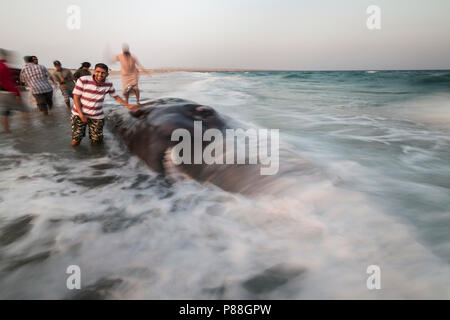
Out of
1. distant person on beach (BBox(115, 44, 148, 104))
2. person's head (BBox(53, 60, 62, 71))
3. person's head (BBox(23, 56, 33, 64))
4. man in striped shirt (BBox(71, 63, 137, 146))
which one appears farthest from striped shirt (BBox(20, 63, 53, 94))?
man in striped shirt (BBox(71, 63, 137, 146))

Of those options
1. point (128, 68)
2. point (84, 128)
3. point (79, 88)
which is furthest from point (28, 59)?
point (79, 88)

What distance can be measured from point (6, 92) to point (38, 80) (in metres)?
1.60

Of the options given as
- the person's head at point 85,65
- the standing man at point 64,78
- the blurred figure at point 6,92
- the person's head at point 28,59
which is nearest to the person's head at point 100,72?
the blurred figure at point 6,92

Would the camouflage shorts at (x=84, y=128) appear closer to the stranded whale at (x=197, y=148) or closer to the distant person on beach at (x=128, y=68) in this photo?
the stranded whale at (x=197, y=148)

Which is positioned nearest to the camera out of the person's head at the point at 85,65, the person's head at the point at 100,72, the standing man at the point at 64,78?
the person's head at the point at 100,72

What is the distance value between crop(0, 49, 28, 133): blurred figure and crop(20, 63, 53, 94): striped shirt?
130 cm

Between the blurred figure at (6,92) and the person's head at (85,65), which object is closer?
the blurred figure at (6,92)

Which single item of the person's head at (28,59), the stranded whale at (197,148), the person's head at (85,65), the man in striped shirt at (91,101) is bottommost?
the stranded whale at (197,148)

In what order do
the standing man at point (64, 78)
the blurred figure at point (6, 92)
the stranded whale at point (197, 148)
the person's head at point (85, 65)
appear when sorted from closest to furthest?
1. the stranded whale at point (197, 148)
2. the blurred figure at point (6, 92)
3. the person's head at point (85, 65)
4. the standing man at point (64, 78)

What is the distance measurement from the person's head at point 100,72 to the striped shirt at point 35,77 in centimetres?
415

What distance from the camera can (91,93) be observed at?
4004mm

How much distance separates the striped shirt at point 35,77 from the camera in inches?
252

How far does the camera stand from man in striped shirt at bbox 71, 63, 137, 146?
153 inches
